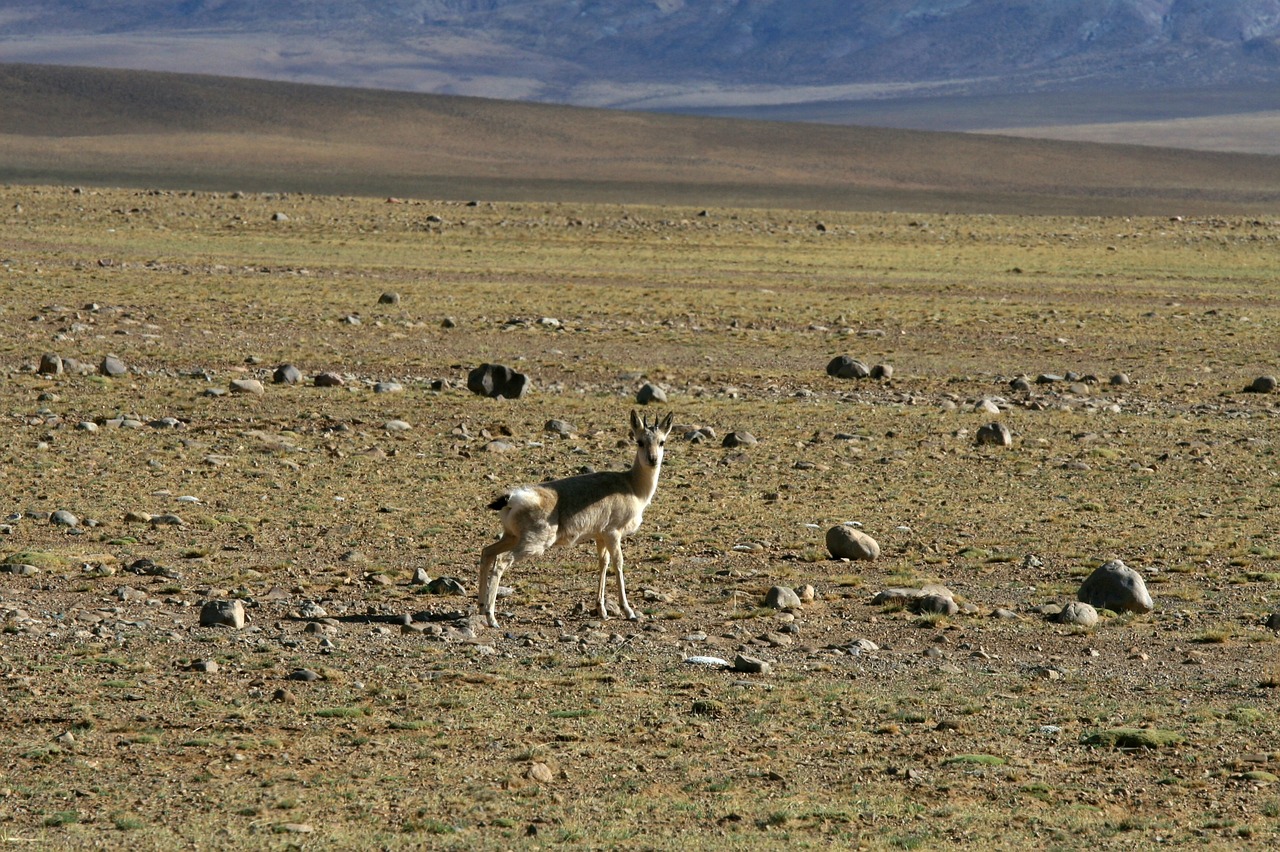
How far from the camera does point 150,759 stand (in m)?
7.05

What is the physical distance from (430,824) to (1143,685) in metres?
3.95

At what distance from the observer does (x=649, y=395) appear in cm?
1855

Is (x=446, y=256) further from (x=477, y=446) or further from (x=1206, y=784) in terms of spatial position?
(x=1206, y=784)

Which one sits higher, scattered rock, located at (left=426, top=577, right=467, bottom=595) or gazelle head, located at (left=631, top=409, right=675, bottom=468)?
gazelle head, located at (left=631, top=409, right=675, bottom=468)

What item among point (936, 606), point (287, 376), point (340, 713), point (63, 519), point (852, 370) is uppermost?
point (340, 713)

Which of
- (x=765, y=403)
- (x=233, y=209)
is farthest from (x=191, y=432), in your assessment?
(x=233, y=209)

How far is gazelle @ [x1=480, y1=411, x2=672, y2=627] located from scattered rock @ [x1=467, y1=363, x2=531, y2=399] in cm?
819

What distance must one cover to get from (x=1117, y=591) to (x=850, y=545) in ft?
6.28

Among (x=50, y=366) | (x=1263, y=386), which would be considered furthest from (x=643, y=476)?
(x=1263, y=386)

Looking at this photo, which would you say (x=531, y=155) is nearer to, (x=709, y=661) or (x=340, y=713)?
(x=709, y=661)

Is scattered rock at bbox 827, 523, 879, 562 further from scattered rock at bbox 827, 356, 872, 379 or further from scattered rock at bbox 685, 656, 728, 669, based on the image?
scattered rock at bbox 827, 356, 872, 379

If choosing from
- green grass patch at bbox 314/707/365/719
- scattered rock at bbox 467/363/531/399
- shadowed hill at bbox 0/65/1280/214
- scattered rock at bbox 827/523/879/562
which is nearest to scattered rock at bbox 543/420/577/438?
scattered rock at bbox 467/363/531/399

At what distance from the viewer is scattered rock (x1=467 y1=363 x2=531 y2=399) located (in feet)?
60.6

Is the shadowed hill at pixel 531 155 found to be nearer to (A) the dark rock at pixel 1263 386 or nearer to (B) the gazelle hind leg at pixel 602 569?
(A) the dark rock at pixel 1263 386
